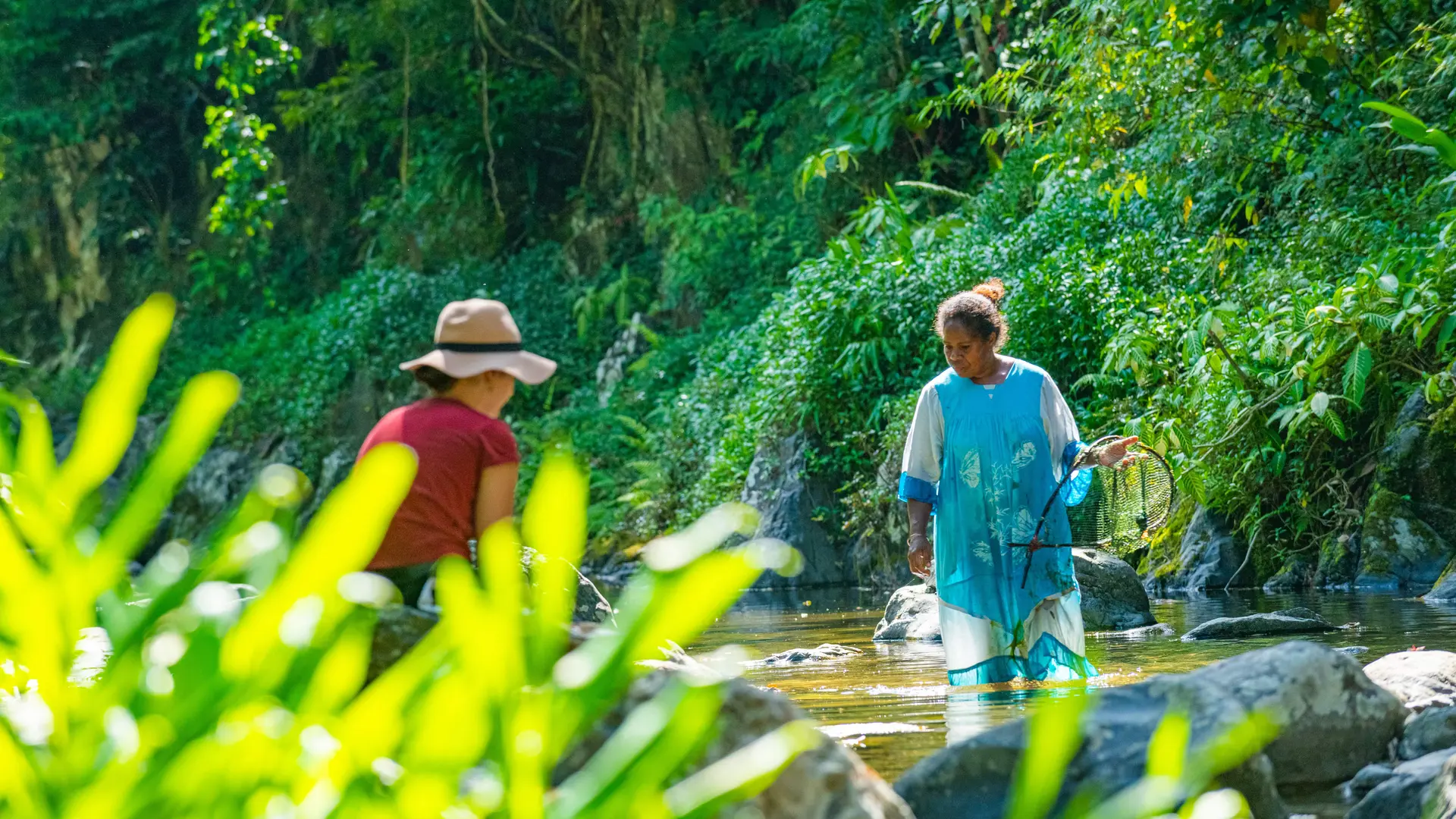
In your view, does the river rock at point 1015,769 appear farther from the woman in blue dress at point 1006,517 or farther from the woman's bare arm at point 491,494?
the woman in blue dress at point 1006,517

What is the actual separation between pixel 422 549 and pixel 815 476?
11.0 meters

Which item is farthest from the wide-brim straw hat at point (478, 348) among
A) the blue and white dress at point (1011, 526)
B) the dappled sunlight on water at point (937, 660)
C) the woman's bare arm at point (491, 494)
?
the blue and white dress at point (1011, 526)

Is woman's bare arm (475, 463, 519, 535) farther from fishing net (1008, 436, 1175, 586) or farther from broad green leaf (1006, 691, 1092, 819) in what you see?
broad green leaf (1006, 691, 1092, 819)

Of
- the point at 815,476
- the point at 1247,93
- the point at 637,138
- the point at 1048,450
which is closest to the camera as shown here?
the point at 1048,450

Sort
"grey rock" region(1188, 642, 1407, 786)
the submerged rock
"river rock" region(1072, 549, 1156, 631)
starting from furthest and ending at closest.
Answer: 1. "river rock" region(1072, 549, 1156, 631)
2. the submerged rock
3. "grey rock" region(1188, 642, 1407, 786)

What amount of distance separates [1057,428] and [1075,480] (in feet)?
0.72

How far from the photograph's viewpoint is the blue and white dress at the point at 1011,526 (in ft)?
20.1

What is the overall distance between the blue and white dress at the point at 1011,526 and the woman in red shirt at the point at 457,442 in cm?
244

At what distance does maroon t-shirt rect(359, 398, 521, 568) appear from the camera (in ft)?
13.1

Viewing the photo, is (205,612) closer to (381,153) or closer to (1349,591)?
(1349,591)

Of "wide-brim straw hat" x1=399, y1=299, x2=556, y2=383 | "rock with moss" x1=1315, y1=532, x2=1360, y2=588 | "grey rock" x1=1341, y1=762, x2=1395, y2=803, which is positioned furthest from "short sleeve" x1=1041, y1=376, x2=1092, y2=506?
"rock with moss" x1=1315, y1=532, x2=1360, y2=588

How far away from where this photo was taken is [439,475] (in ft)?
13.2

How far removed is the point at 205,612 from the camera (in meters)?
0.49

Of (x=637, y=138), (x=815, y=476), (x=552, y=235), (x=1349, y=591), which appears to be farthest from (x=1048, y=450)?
(x=552, y=235)
